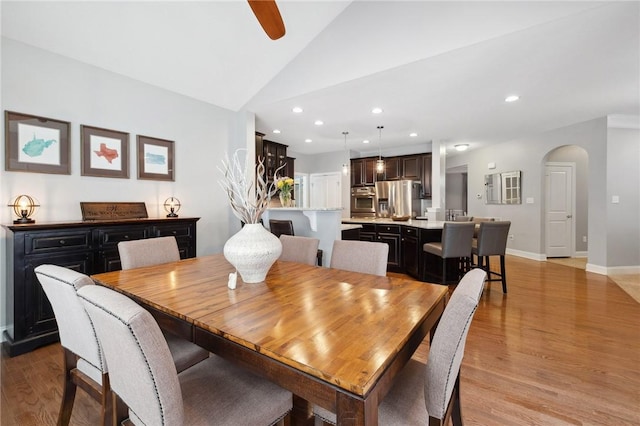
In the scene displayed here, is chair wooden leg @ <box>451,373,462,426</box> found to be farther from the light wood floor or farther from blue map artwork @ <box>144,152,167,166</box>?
blue map artwork @ <box>144,152,167,166</box>

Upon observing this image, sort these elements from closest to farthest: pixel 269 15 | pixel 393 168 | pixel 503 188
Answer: pixel 269 15
pixel 503 188
pixel 393 168

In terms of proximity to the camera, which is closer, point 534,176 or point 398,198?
point 534,176

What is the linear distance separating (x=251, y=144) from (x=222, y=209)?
1089 millimetres

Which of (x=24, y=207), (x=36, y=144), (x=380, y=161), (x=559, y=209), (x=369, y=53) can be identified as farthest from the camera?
(x=559, y=209)

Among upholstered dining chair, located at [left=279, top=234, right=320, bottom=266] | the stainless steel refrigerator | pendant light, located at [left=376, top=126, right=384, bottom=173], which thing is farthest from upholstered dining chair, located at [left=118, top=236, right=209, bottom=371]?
the stainless steel refrigerator

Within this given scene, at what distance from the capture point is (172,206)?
3.57 m

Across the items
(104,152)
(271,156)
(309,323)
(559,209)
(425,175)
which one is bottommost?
(309,323)

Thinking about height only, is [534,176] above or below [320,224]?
above

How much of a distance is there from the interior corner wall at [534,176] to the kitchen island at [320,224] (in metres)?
4.59

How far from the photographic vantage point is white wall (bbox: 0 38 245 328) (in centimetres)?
249

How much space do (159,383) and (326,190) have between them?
6913mm

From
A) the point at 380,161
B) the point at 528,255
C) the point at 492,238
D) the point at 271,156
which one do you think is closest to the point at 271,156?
the point at 271,156

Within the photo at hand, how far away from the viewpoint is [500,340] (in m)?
2.38

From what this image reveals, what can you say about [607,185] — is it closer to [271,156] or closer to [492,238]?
[492,238]
